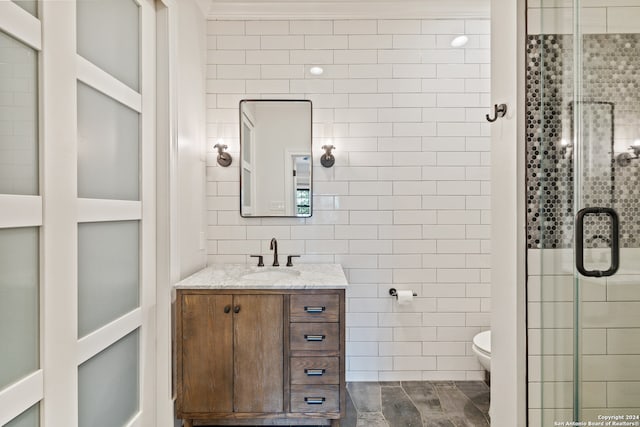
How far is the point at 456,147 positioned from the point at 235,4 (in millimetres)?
1941

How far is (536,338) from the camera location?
4.74ft

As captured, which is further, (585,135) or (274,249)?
(274,249)

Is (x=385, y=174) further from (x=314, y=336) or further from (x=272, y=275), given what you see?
(x=314, y=336)

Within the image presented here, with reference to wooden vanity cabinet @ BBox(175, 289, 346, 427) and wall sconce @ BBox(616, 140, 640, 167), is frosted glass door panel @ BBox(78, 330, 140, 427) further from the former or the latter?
wall sconce @ BBox(616, 140, 640, 167)

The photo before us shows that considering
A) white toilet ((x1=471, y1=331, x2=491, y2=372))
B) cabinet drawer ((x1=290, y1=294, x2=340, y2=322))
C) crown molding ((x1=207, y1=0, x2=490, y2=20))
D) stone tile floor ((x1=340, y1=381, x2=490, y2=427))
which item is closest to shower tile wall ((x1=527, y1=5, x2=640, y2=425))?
white toilet ((x1=471, y1=331, x2=491, y2=372))

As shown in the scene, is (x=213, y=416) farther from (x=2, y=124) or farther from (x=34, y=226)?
(x=2, y=124)

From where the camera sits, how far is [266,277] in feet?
7.47

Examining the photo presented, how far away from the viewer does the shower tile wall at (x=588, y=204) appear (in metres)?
1.24

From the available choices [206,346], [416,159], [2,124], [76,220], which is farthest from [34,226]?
[416,159]

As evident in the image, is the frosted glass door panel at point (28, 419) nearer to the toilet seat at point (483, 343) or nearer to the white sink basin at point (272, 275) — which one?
the white sink basin at point (272, 275)

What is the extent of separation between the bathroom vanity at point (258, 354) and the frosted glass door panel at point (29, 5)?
4.46 feet

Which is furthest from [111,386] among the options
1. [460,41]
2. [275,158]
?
[460,41]

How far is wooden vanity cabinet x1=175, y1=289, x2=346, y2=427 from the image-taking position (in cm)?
195

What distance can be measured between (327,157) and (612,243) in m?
1.74
